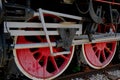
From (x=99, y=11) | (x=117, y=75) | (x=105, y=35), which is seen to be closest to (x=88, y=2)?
(x=99, y=11)

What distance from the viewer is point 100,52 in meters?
5.12

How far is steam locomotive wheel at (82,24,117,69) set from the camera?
4656mm

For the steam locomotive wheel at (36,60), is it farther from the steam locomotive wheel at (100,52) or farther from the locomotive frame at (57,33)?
the steam locomotive wheel at (100,52)

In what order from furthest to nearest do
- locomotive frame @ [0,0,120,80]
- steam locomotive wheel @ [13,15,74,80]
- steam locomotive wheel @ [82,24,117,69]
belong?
1. steam locomotive wheel @ [82,24,117,69]
2. steam locomotive wheel @ [13,15,74,80]
3. locomotive frame @ [0,0,120,80]

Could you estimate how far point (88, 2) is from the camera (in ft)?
13.0

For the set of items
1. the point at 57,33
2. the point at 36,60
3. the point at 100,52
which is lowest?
the point at 100,52

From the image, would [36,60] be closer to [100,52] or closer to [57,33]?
[57,33]

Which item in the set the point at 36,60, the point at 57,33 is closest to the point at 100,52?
the point at 57,33

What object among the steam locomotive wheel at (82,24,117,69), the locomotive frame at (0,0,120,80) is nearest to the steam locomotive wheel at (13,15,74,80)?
the locomotive frame at (0,0,120,80)

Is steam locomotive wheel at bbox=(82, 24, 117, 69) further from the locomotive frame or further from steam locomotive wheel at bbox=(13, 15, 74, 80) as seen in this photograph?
steam locomotive wheel at bbox=(13, 15, 74, 80)

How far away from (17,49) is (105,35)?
5.91ft

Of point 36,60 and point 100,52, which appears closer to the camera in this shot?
point 36,60

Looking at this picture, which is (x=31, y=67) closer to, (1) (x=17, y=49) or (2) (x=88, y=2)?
(1) (x=17, y=49)

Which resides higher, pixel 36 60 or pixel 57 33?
pixel 57 33
